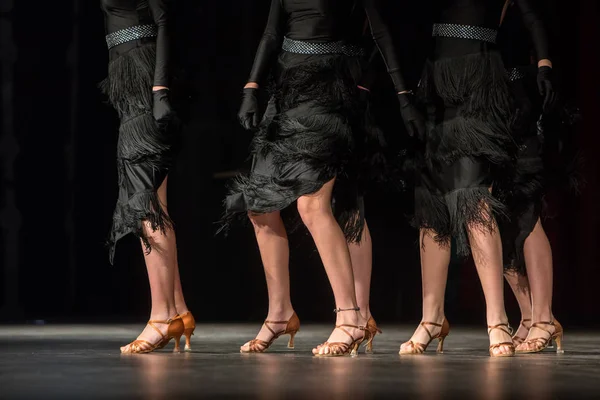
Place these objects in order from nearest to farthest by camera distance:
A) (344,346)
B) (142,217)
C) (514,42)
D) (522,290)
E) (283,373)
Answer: (283,373)
(344,346)
(142,217)
(514,42)
(522,290)

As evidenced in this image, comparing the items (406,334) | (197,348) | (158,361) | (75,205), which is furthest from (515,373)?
(75,205)

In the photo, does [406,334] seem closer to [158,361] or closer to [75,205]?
[158,361]

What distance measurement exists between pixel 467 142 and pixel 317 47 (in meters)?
0.54

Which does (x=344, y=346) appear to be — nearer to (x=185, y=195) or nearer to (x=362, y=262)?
(x=362, y=262)

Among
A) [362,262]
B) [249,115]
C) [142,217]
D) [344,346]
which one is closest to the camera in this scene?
[344,346]

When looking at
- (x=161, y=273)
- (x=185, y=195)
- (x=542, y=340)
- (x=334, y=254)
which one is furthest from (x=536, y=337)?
(x=185, y=195)

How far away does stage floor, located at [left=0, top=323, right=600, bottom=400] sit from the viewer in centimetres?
235

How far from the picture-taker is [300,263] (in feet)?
20.6

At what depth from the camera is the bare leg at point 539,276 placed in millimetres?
3742

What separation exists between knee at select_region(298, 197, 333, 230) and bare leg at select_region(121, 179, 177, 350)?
454 millimetres

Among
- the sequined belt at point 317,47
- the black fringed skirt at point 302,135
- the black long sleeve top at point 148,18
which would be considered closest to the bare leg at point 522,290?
the black fringed skirt at point 302,135

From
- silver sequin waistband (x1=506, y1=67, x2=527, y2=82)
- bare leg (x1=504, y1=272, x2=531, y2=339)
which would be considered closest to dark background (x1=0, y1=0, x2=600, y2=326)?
bare leg (x1=504, y1=272, x2=531, y2=339)

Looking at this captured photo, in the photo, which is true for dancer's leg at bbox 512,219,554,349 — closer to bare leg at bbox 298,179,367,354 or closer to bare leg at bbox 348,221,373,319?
bare leg at bbox 348,221,373,319

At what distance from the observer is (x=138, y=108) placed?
11.9 ft
